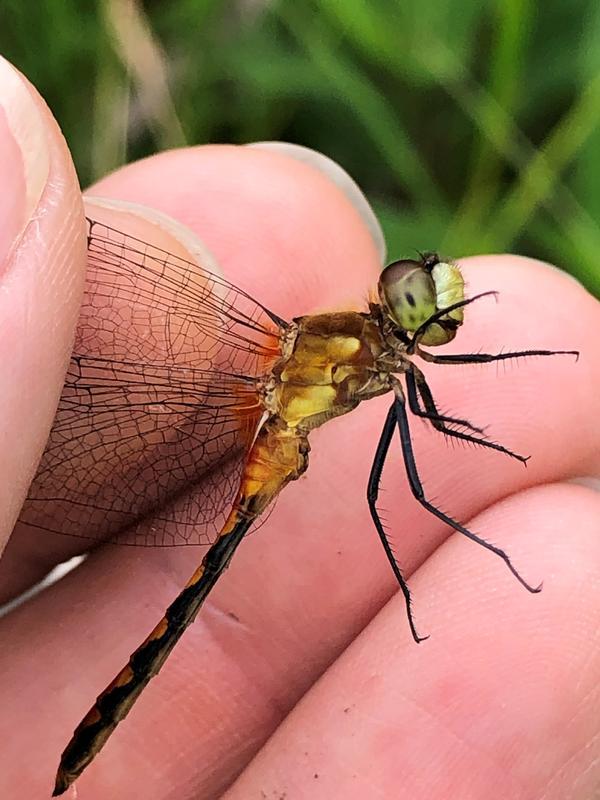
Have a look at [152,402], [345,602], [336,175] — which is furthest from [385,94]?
[345,602]

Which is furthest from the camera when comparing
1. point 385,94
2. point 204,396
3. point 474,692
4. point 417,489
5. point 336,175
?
point 385,94

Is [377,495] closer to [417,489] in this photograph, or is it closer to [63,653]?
[417,489]

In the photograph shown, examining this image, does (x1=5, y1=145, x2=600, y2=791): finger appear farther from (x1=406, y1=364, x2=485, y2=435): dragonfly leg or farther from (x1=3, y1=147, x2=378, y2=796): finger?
(x1=406, y1=364, x2=485, y2=435): dragonfly leg

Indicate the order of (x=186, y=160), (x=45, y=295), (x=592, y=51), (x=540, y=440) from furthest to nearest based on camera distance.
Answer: (x=592, y=51) < (x=186, y=160) < (x=540, y=440) < (x=45, y=295)

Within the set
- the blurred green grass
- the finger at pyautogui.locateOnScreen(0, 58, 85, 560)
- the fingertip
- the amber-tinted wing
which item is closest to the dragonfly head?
the amber-tinted wing

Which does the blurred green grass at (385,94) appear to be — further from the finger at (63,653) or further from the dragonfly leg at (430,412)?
the dragonfly leg at (430,412)

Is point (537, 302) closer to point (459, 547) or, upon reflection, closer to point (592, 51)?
point (459, 547)

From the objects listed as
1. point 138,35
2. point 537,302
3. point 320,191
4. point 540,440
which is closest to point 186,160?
point 320,191
